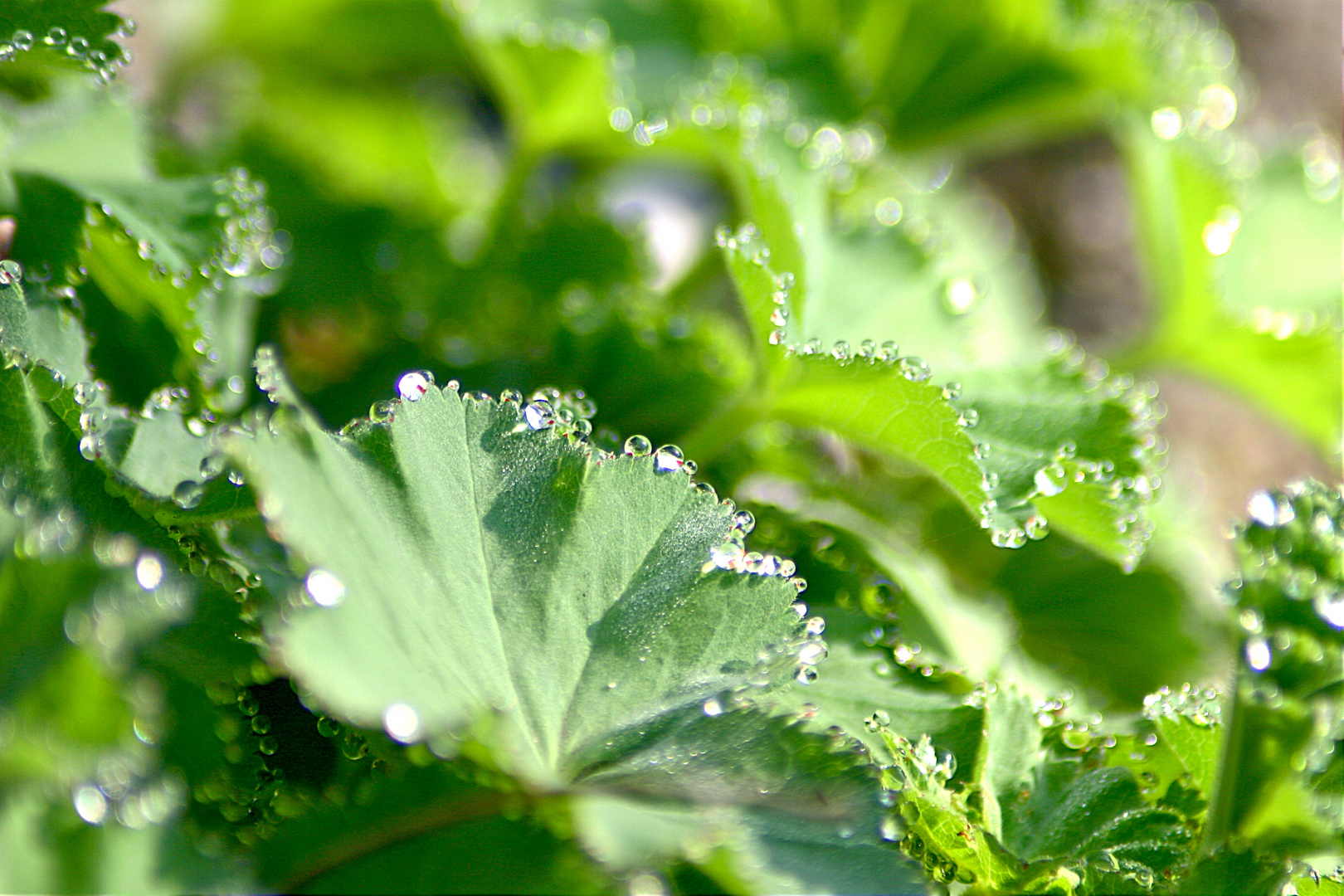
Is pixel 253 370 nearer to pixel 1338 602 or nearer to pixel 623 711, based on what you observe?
pixel 623 711

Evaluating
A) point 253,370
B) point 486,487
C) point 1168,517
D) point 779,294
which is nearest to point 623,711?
point 486,487

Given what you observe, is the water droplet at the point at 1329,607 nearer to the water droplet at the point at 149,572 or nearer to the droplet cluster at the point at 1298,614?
the droplet cluster at the point at 1298,614

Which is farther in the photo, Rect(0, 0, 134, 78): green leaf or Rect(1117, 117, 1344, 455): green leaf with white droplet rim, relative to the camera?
Rect(1117, 117, 1344, 455): green leaf with white droplet rim

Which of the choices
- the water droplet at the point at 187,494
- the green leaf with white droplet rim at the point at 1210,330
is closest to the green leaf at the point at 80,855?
the water droplet at the point at 187,494

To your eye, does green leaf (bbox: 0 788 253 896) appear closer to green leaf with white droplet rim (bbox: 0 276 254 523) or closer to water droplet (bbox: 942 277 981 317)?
green leaf with white droplet rim (bbox: 0 276 254 523)

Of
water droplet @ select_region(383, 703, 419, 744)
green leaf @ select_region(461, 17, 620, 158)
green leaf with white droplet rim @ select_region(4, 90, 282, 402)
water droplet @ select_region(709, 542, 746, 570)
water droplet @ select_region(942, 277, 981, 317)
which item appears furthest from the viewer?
green leaf @ select_region(461, 17, 620, 158)

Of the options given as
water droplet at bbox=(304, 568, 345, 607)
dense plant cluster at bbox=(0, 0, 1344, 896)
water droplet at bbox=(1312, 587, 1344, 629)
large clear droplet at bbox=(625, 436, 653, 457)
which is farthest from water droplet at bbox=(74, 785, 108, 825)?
water droplet at bbox=(1312, 587, 1344, 629)
